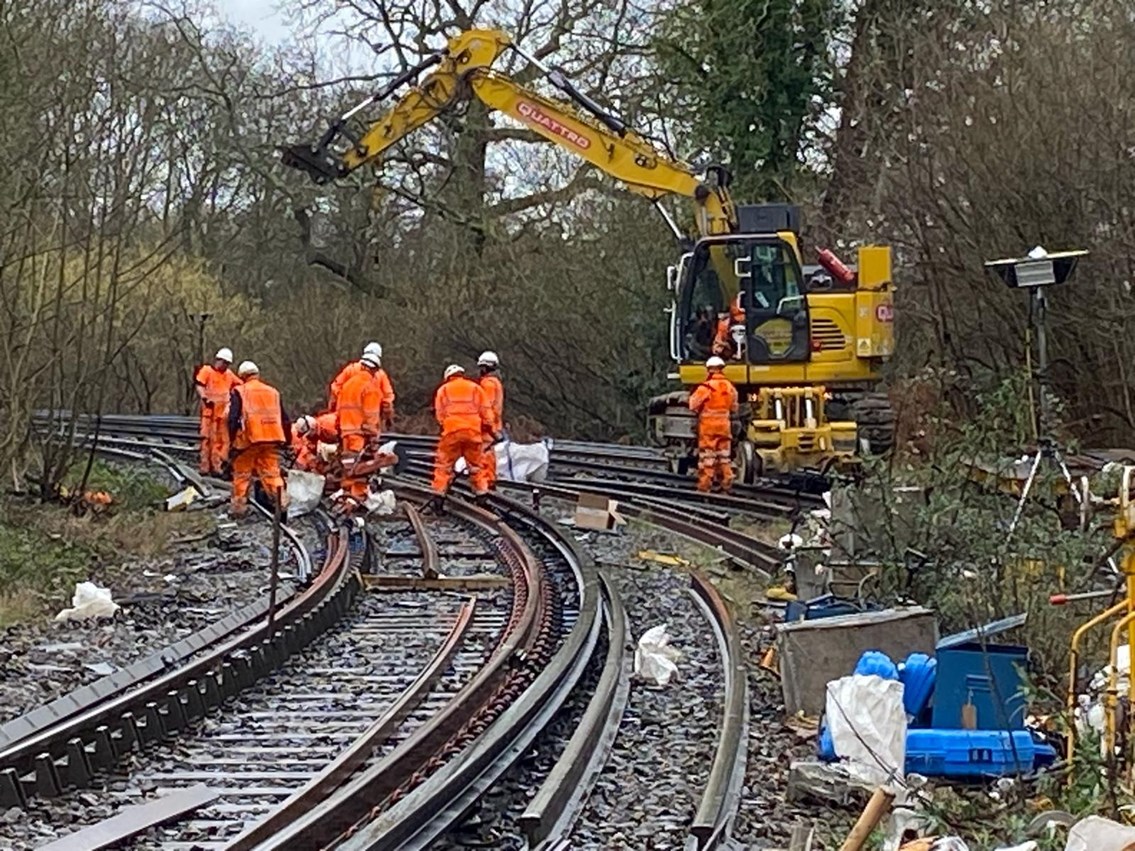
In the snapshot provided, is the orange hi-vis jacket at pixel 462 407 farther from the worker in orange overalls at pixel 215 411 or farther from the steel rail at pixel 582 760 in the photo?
the steel rail at pixel 582 760

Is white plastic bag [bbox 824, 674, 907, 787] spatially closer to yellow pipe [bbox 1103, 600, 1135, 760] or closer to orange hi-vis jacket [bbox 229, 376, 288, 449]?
yellow pipe [bbox 1103, 600, 1135, 760]

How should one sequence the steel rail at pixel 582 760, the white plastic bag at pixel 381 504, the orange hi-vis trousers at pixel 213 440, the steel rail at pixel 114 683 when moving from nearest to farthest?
the steel rail at pixel 582 760, the steel rail at pixel 114 683, the white plastic bag at pixel 381 504, the orange hi-vis trousers at pixel 213 440

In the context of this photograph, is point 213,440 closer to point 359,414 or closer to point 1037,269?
point 359,414

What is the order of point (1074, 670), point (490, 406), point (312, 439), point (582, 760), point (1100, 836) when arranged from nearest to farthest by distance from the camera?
point (1100, 836)
point (1074, 670)
point (582, 760)
point (490, 406)
point (312, 439)

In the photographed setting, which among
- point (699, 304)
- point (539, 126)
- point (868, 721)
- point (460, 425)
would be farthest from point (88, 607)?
point (539, 126)

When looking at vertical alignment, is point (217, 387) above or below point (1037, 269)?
below

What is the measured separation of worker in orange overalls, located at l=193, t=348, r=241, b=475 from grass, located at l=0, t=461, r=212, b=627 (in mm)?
1231

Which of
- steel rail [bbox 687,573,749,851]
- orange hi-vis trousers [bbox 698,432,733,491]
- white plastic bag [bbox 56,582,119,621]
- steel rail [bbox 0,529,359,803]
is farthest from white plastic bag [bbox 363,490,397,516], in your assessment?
steel rail [bbox 687,573,749,851]

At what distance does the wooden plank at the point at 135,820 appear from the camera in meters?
6.52

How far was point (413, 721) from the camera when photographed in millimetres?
8867

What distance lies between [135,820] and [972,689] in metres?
3.77

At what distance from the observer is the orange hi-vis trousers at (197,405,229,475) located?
863 inches

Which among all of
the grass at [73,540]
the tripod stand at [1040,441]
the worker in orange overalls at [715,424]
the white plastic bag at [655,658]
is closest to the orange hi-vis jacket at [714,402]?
the worker in orange overalls at [715,424]

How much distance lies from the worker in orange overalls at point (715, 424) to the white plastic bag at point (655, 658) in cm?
897
